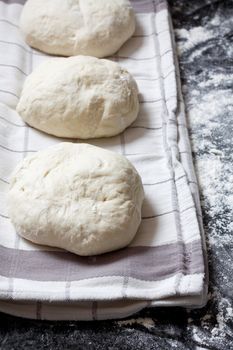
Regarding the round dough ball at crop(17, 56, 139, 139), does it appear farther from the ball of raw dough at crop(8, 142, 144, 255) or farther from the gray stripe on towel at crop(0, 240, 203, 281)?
the gray stripe on towel at crop(0, 240, 203, 281)

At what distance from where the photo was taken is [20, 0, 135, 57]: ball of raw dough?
172 centimetres

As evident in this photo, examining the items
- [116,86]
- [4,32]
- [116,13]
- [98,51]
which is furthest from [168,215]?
[4,32]

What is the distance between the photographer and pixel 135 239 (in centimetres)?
123

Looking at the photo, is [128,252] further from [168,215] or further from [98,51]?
[98,51]

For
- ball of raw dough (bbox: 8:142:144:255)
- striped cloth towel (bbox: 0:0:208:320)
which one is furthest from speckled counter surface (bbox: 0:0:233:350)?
ball of raw dough (bbox: 8:142:144:255)

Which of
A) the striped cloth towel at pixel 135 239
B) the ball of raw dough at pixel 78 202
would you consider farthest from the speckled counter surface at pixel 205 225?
the ball of raw dough at pixel 78 202

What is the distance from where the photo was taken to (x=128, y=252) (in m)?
1.19

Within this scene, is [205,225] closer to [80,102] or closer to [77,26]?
[80,102]

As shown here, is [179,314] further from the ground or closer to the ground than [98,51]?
closer to the ground

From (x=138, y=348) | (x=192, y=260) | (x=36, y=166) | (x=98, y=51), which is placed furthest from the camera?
(x=98, y=51)

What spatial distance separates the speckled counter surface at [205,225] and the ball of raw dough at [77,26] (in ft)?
0.81

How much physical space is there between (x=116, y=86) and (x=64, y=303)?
2.16ft

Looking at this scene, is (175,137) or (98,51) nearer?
(175,137)

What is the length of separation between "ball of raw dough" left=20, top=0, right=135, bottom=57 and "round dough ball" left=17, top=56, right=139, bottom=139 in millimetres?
214
